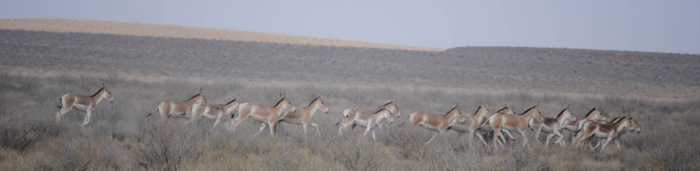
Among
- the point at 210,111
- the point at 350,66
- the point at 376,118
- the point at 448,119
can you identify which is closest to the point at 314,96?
the point at 210,111

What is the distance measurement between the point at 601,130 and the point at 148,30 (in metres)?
58.6

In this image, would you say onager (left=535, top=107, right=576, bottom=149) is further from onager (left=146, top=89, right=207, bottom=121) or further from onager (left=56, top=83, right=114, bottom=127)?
onager (left=56, top=83, right=114, bottom=127)

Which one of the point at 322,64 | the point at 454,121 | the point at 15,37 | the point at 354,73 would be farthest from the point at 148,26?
the point at 454,121

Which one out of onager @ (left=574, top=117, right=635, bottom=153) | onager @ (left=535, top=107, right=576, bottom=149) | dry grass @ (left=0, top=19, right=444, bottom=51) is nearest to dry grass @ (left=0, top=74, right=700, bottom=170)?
onager @ (left=574, top=117, right=635, bottom=153)

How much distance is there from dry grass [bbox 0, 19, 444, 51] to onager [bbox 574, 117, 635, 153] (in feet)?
165

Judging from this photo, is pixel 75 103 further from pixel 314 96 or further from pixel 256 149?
pixel 314 96

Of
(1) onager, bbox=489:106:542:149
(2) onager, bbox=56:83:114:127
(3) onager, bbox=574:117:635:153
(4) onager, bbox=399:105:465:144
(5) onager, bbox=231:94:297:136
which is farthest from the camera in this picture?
(2) onager, bbox=56:83:114:127

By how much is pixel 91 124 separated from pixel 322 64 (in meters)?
30.7

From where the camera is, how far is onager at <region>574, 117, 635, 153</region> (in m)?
9.77

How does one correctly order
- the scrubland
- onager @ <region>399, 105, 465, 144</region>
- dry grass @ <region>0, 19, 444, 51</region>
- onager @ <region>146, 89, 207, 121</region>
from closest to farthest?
1. the scrubland
2. onager @ <region>399, 105, 465, 144</region>
3. onager @ <region>146, 89, 207, 121</region>
4. dry grass @ <region>0, 19, 444, 51</region>

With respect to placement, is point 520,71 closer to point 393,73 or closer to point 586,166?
point 393,73

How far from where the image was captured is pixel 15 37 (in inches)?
1567

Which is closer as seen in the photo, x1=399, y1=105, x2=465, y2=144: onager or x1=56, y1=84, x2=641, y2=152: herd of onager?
x1=56, y1=84, x2=641, y2=152: herd of onager

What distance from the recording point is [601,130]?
9781 millimetres
